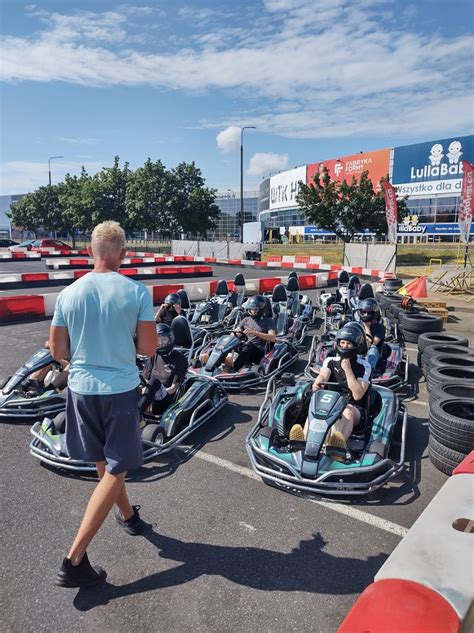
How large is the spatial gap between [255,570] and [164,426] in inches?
76.6

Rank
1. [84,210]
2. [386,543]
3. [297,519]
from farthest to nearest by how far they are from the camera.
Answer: [84,210], [297,519], [386,543]

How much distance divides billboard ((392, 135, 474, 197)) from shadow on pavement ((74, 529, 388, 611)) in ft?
139

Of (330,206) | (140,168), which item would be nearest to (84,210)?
(140,168)

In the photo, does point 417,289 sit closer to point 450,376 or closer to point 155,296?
point 155,296

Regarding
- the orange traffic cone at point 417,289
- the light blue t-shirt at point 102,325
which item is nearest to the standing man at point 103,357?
the light blue t-shirt at point 102,325

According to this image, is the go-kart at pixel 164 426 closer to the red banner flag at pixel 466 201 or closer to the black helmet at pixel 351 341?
the black helmet at pixel 351 341

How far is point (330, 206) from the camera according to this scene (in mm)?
31172

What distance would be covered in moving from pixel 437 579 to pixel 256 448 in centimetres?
217

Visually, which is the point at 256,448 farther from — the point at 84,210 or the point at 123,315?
the point at 84,210

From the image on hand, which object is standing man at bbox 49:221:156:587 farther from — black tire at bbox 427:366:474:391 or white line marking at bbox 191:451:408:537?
black tire at bbox 427:366:474:391

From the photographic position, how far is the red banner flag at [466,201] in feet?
61.5

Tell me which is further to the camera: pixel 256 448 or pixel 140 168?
pixel 140 168

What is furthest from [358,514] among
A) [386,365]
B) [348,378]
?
[386,365]

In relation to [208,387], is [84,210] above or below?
above
